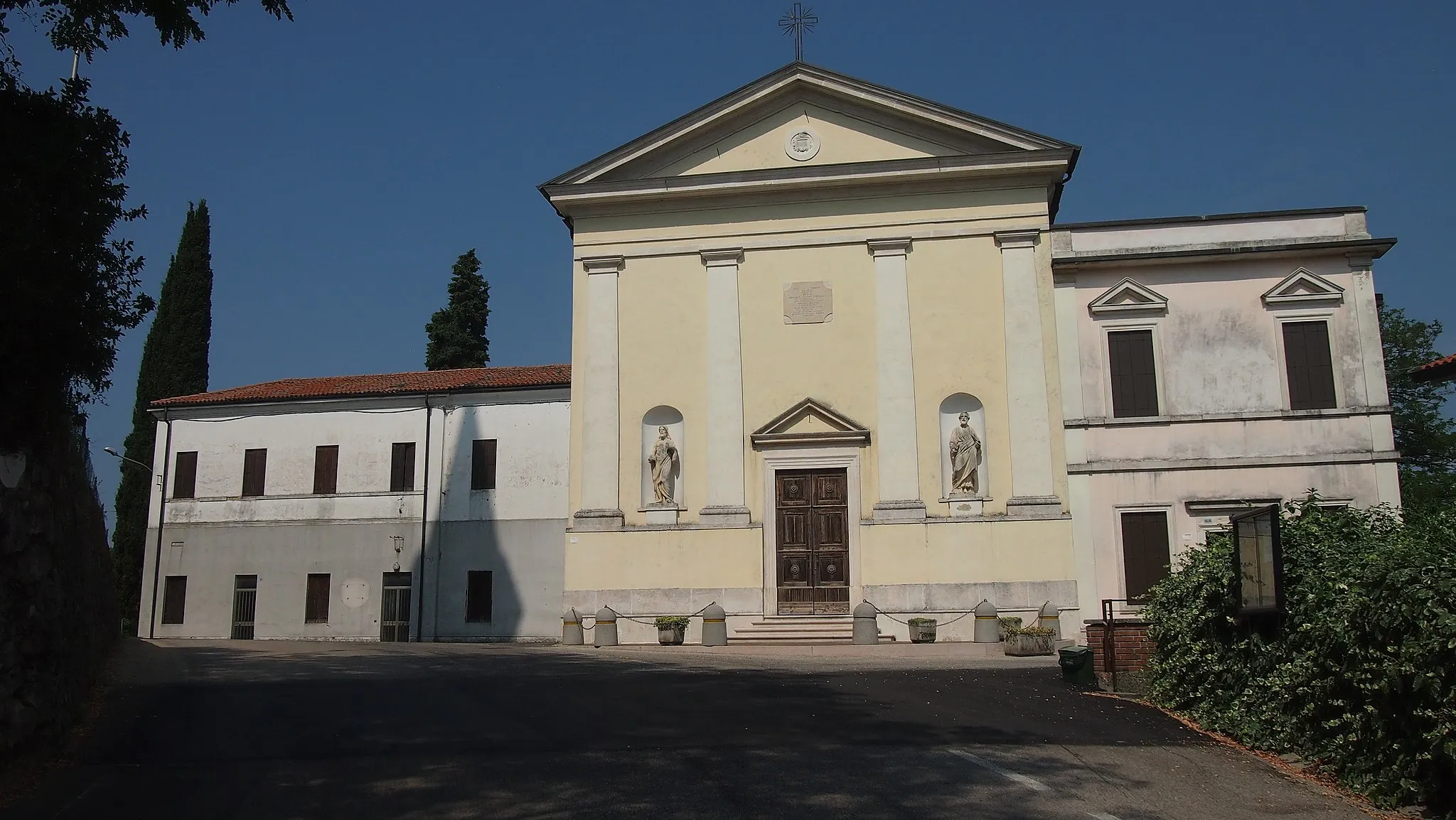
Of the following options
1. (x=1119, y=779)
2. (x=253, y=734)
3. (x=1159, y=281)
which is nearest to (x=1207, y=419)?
(x=1159, y=281)

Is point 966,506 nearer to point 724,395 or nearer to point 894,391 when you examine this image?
point 894,391

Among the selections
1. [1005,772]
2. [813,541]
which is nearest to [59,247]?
[1005,772]

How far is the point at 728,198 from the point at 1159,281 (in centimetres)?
949

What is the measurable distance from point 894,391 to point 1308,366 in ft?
27.5

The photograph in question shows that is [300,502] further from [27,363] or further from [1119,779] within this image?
[1119,779]

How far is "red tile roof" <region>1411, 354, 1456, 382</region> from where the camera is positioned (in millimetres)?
22422

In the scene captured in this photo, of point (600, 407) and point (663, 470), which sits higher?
point (600, 407)

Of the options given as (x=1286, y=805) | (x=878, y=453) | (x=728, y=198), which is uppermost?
(x=728, y=198)

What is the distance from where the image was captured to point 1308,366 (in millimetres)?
25094

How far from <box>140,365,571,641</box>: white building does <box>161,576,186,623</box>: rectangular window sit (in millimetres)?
29

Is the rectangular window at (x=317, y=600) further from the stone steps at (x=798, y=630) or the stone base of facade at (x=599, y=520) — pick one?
the stone steps at (x=798, y=630)

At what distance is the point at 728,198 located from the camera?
A: 27781 mm

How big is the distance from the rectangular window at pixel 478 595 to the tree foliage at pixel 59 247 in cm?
2236

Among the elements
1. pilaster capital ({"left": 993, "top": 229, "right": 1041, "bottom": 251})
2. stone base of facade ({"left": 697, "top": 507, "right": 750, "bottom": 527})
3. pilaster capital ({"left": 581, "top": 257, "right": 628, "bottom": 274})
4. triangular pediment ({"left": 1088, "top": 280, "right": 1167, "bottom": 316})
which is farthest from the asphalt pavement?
pilaster capital ({"left": 581, "top": 257, "right": 628, "bottom": 274})
